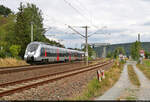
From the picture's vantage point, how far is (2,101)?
28.6 ft

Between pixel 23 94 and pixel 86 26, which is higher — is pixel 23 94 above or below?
below

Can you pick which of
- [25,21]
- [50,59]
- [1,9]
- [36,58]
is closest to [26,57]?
[36,58]

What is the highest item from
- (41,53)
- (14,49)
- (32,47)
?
(32,47)

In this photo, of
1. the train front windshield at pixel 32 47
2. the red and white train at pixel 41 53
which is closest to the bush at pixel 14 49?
the red and white train at pixel 41 53

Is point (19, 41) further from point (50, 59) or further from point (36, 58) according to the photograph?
point (36, 58)

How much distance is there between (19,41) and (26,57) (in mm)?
12651

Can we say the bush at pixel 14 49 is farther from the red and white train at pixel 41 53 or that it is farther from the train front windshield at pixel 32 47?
the train front windshield at pixel 32 47

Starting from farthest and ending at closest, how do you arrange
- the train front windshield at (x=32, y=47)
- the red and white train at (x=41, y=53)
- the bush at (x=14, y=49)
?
the bush at (x=14, y=49)
the train front windshield at (x=32, y=47)
the red and white train at (x=41, y=53)

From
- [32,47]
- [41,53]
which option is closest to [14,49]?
[32,47]

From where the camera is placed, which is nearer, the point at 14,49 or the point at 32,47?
the point at 32,47

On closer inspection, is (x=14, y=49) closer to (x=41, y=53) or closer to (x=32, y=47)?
(x=32, y=47)

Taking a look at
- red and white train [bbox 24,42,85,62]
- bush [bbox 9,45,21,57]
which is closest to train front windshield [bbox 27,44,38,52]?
red and white train [bbox 24,42,85,62]

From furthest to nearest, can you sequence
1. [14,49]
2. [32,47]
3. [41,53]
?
1. [14,49]
2. [41,53]
3. [32,47]

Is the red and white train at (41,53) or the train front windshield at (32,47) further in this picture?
the train front windshield at (32,47)
